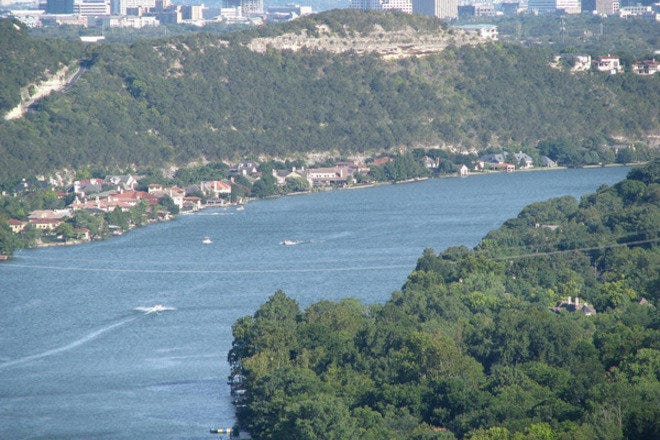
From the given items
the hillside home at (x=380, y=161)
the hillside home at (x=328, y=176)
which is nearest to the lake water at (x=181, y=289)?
the hillside home at (x=328, y=176)

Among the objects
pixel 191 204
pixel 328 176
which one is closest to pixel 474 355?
pixel 191 204

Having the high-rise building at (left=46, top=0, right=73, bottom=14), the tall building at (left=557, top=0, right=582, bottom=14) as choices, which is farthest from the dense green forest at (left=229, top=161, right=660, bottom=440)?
the tall building at (left=557, top=0, right=582, bottom=14)

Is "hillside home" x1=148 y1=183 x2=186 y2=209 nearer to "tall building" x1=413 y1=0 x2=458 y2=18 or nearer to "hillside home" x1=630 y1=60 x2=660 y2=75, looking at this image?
"hillside home" x1=630 y1=60 x2=660 y2=75

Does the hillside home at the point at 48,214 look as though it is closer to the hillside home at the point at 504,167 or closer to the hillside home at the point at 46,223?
the hillside home at the point at 46,223

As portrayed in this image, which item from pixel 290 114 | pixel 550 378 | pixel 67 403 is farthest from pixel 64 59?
pixel 550 378

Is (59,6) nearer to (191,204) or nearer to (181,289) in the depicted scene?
(191,204)
